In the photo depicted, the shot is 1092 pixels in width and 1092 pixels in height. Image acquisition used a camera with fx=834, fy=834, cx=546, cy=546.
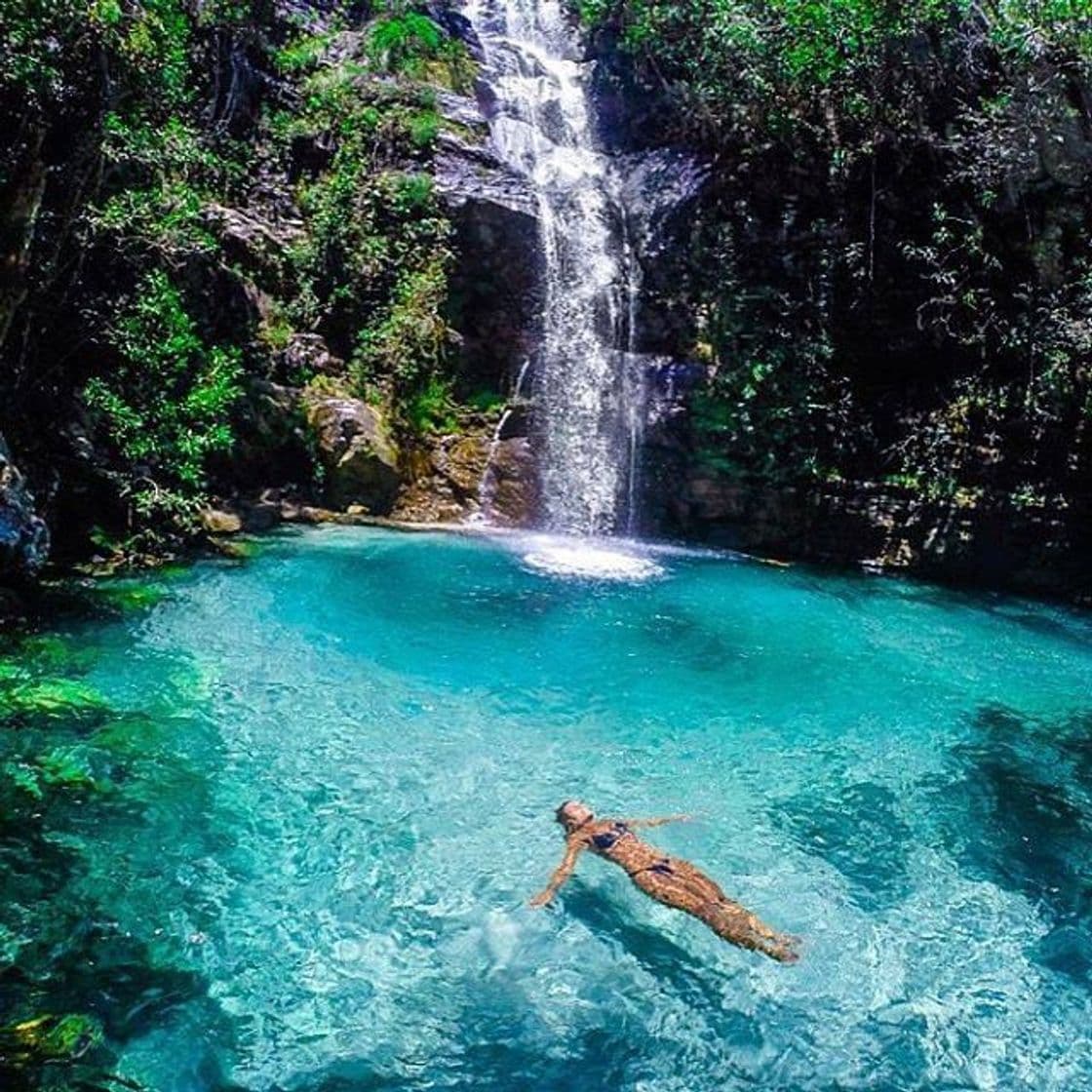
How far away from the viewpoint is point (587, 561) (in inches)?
485

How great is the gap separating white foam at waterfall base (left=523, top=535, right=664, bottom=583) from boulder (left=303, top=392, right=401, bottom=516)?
8.48 feet

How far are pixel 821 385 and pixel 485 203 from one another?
6933mm

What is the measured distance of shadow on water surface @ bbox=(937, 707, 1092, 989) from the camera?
4.34 m

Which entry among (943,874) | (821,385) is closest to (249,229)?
(821,385)

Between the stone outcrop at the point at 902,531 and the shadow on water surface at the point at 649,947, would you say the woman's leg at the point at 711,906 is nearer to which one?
the shadow on water surface at the point at 649,947

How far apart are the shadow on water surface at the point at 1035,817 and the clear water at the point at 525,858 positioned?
27mm

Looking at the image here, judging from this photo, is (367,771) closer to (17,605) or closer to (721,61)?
(17,605)

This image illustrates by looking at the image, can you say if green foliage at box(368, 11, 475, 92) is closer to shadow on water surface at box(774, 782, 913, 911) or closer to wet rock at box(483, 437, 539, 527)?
wet rock at box(483, 437, 539, 527)

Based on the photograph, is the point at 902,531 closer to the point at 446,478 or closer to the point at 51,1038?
the point at 446,478

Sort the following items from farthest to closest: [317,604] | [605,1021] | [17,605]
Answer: [317,604] < [17,605] < [605,1021]

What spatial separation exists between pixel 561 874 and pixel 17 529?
18.6ft

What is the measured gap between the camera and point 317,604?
343 inches

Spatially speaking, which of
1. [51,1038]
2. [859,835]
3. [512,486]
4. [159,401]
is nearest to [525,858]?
[859,835]

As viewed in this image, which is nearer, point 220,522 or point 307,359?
point 220,522
